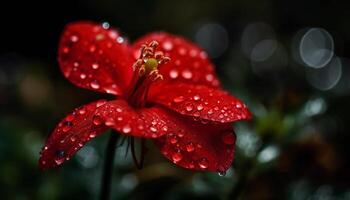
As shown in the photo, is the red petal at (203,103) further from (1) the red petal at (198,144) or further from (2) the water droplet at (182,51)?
(2) the water droplet at (182,51)

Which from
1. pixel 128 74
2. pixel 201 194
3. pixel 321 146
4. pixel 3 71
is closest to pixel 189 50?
pixel 128 74

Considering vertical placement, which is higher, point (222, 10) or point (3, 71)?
point (222, 10)

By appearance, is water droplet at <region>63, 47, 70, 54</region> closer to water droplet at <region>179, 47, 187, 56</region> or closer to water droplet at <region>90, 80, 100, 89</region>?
water droplet at <region>90, 80, 100, 89</region>

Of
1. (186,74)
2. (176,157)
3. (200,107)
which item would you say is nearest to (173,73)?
(186,74)

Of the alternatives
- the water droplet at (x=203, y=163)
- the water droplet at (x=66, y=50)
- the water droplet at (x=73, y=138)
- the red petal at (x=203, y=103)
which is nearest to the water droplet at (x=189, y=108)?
the red petal at (x=203, y=103)

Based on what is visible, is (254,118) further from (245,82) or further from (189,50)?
(245,82)

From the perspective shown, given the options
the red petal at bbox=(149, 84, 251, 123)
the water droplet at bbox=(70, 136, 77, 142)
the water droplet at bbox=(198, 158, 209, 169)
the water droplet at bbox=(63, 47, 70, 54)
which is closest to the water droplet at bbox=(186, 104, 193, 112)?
the red petal at bbox=(149, 84, 251, 123)
